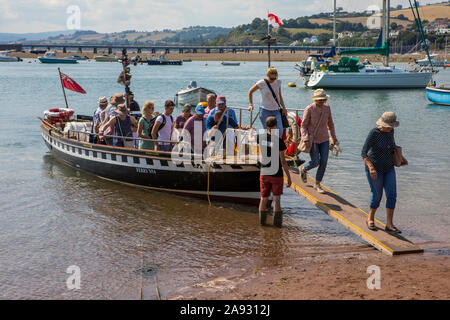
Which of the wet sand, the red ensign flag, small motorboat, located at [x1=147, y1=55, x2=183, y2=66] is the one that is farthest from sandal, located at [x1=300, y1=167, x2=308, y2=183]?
small motorboat, located at [x1=147, y1=55, x2=183, y2=66]

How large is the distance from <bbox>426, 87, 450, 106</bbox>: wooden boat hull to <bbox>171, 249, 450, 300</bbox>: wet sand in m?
30.5

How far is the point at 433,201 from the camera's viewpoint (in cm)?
1139

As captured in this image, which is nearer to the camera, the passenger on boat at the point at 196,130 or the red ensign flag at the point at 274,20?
the passenger on boat at the point at 196,130

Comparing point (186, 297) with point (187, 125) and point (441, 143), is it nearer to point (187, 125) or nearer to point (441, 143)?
point (187, 125)

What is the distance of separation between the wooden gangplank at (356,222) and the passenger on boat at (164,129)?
3553 millimetres

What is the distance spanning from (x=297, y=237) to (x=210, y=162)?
10.00ft

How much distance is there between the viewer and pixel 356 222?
27.3 feet

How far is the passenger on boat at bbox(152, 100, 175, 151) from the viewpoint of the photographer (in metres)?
11.5

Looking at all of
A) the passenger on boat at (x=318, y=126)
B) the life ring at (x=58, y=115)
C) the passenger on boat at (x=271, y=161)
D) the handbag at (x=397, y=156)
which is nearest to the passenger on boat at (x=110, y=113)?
the passenger on boat at (x=271, y=161)

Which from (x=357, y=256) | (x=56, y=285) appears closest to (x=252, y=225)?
(x=357, y=256)

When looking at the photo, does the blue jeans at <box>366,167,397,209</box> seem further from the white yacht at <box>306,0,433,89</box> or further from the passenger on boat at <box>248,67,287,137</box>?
the white yacht at <box>306,0,433,89</box>

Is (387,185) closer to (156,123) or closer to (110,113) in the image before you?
(156,123)

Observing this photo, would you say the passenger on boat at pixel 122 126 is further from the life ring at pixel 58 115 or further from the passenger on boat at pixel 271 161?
the life ring at pixel 58 115

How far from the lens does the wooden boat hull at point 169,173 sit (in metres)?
11.1
